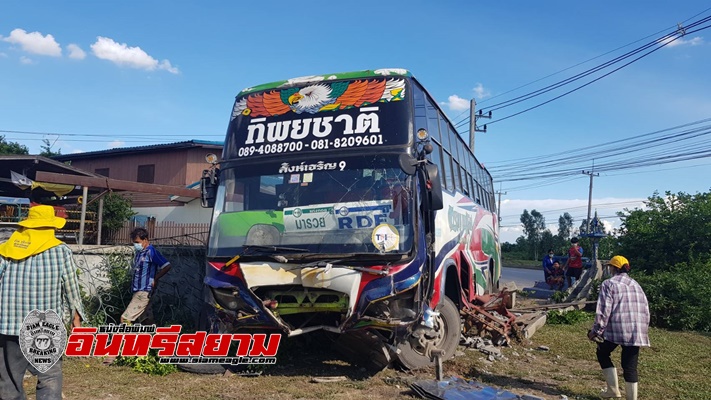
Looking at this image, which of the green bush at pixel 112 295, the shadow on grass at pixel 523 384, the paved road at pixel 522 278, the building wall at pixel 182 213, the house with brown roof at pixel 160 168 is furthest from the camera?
the house with brown roof at pixel 160 168

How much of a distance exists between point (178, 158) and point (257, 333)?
25135mm

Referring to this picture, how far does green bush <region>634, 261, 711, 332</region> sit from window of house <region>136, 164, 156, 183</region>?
25580 mm

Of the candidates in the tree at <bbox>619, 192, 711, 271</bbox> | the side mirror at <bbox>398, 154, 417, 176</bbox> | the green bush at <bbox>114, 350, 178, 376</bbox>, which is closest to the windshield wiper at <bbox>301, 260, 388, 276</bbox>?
the side mirror at <bbox>398, 154, 417, 176</bbox>

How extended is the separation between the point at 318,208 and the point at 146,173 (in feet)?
89.5

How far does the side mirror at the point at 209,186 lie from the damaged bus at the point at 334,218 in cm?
2

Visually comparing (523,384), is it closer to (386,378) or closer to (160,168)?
(386,378)

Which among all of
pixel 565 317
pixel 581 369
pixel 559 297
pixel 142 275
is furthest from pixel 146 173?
pixel 581 369

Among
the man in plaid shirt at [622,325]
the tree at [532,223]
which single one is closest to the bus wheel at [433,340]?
the man in plaid shirt at [622,325]

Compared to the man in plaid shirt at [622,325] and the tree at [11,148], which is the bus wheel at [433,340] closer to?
the man in plaid shirt at [622,325]

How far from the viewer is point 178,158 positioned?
98.6 feet

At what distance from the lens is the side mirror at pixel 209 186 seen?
7.12m

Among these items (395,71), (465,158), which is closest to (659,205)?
(465,158)

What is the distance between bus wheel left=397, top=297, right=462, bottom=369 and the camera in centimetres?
704

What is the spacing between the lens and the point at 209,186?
7207mm
